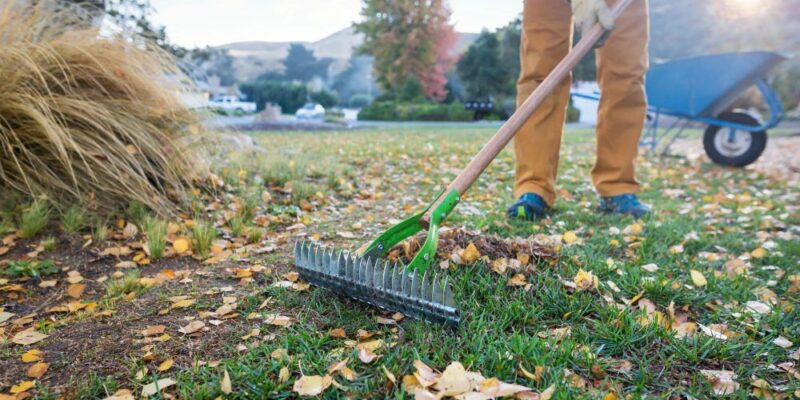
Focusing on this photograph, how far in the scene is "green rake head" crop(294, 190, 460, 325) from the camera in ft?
4.82

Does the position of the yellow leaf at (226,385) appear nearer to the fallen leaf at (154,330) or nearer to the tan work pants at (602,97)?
the fallen leaf at (154,330)

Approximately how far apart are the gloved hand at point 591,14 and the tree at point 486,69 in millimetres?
21031

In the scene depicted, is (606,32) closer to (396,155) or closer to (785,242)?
(785,242)

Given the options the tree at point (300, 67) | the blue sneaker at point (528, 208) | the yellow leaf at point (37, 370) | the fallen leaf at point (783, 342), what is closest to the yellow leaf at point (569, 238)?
the blue sneaker at point (528, 208)

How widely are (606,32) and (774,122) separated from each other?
4.29 m

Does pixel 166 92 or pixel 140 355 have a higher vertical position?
pixel 166 92

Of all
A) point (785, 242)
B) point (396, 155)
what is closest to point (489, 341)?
point (785, 242)

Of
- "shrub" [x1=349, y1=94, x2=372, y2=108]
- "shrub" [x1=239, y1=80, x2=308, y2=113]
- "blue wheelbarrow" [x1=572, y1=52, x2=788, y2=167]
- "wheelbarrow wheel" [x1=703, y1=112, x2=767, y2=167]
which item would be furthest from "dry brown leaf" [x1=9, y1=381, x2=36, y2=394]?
"shrub" [x1=349, y1=94, x2=372, y2=108]

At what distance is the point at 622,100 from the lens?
288 cm

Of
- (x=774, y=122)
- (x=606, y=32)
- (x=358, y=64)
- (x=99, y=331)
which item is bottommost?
(x=99, y=331)

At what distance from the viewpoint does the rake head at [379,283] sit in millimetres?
1460

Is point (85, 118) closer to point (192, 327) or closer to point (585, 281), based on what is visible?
point (192, 327)

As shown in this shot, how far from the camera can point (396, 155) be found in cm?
604

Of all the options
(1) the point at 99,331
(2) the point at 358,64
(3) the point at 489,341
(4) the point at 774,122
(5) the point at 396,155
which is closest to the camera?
(3) the point at 489,341
